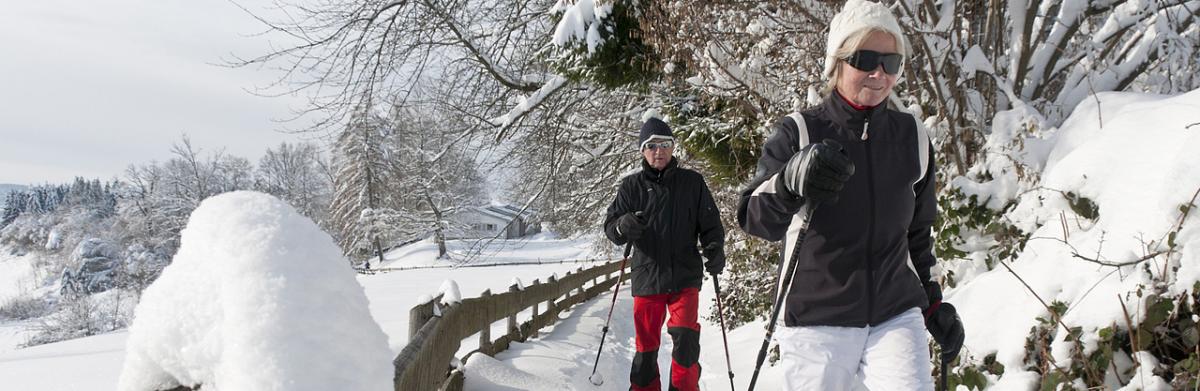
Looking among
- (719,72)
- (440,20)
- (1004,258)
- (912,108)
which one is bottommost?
(1004,258)

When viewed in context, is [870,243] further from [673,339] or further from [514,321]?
[514,321]

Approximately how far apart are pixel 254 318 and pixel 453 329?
3379 mm

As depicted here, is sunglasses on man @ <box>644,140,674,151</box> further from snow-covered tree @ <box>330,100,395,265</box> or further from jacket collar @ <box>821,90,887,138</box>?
snow-covered tree @ <box>330,100,395,265</box>

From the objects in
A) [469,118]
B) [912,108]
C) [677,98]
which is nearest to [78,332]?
[469,118]

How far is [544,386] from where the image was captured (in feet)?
16.1

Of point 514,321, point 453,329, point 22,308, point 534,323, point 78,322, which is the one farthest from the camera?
point 22,308

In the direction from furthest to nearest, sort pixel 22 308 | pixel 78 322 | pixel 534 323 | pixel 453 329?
pixel 22 308 → pixel 78 322 → pixel 534 323 → pixel 453 329

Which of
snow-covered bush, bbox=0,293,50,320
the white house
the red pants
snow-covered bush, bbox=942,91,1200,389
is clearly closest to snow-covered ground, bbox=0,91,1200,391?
snow-covered bush, bbox=942,91,1200,389

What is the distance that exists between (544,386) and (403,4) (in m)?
7.06

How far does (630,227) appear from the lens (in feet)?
15.3

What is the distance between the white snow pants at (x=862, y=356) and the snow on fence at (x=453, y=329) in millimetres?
1414

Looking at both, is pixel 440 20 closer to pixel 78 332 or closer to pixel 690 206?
pixel 690 206

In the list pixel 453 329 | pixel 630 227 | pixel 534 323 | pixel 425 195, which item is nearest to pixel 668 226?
pixel 630 227

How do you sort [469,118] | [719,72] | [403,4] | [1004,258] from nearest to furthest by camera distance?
[1004,258], [719,72], [403,4], [469,118]
